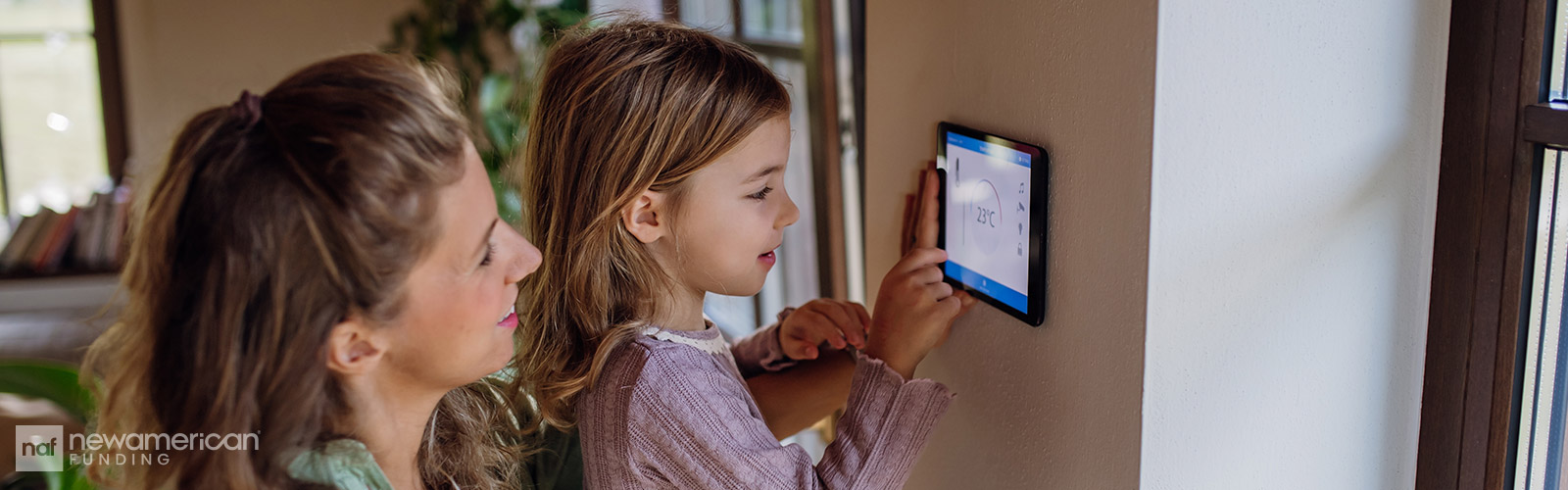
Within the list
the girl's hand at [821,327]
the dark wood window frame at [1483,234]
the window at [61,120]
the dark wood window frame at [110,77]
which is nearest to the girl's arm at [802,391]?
the girl's hand at [821,327]

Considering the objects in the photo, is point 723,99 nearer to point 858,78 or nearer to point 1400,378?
point 1400,378

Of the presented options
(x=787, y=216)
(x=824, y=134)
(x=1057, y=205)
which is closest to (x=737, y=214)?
(x=787, y=216)

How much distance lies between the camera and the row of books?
156 inches

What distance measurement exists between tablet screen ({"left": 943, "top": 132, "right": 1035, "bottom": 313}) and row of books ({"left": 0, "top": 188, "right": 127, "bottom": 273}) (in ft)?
12.6

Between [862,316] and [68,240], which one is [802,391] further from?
[68,240]

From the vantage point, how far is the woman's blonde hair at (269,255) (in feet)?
2.48

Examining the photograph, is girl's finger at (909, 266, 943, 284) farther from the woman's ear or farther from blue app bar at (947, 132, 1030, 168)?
the woman's ear

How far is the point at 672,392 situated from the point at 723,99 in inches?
10.5

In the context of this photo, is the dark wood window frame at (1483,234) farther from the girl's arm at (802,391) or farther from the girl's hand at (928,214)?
the girl's arm at (802,391)

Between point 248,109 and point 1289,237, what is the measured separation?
75cm

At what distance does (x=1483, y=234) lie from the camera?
2.68ft

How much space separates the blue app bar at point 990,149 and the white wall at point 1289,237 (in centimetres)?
15

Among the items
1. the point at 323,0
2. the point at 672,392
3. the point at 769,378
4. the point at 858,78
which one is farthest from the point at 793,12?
the point at 323,0

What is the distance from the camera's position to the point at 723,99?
1.01 meters
